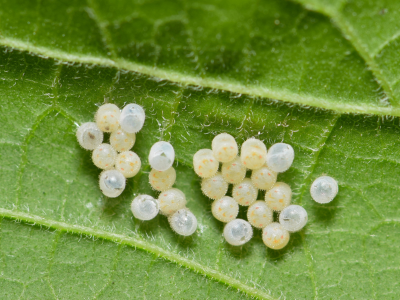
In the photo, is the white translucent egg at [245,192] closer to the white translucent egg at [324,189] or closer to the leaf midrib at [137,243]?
the white translucent egg at [324,189]

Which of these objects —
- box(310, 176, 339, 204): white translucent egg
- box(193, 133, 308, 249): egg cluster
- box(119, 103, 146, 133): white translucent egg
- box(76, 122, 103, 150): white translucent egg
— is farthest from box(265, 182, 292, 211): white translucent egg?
box(76, 122, 103, 150): white translucent egg

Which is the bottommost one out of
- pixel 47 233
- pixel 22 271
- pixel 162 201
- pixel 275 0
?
pixel 22 271

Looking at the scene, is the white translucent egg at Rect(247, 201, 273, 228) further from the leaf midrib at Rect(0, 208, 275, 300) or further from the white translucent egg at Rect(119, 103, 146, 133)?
the white translucent egg at Rect(119, 103, 146, 133)

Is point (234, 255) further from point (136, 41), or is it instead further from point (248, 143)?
point (136, 41)

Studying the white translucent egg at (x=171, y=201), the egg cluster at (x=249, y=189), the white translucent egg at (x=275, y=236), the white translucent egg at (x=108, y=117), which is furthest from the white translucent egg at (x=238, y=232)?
the white translucent egg at (x=108, y=117)

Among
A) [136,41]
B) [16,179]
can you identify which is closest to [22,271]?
[16,179]

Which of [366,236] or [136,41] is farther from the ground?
[136,41]
